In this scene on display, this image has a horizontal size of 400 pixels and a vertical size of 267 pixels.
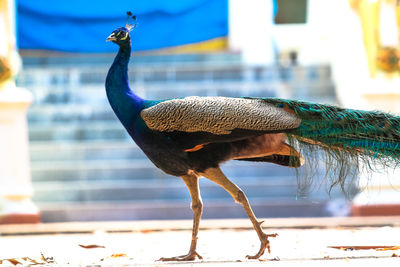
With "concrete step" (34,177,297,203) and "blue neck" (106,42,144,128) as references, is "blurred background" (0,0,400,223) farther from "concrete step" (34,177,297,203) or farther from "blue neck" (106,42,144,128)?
"blue neck" (106,42,144,128)

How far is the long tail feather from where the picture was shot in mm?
4301

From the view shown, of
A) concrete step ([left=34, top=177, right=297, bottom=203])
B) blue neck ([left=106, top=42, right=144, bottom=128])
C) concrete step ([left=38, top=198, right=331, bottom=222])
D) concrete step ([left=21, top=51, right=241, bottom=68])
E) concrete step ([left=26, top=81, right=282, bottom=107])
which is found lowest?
concrete step ([left=38, top=198, right=331, bottom=222])

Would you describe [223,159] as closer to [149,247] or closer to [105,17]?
[149,247]

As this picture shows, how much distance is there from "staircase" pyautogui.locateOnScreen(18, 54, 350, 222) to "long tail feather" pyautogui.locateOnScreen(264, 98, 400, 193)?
2323mm

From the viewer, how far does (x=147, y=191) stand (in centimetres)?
806

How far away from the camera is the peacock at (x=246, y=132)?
4.23m

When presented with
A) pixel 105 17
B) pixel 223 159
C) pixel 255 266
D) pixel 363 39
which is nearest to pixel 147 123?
pixel 223 159

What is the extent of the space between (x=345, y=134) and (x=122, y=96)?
4.82 ft

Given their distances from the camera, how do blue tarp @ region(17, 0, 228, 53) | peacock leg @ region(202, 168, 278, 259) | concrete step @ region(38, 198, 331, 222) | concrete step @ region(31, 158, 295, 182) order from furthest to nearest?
blue tarp @ region(17, 0, 228, 53)
concrete step @ region(31, 158, 295, 182)
concrete step @ region(38, 198, 331, 222)
peacock leg @ region(202, 168, 278, 259)

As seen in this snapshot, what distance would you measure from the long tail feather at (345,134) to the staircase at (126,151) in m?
2.32

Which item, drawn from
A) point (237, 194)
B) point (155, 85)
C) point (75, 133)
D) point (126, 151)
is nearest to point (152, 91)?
point (155, 85)

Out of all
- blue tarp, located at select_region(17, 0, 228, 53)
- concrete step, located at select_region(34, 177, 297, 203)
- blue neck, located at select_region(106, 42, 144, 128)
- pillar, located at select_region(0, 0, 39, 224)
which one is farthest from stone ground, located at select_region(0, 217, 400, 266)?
blue tarp, located at select_region(17, 0, 228, 53)

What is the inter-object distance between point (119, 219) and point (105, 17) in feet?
12.5

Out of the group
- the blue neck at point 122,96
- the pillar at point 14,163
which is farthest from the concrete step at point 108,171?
the blue neck at point 122,96
